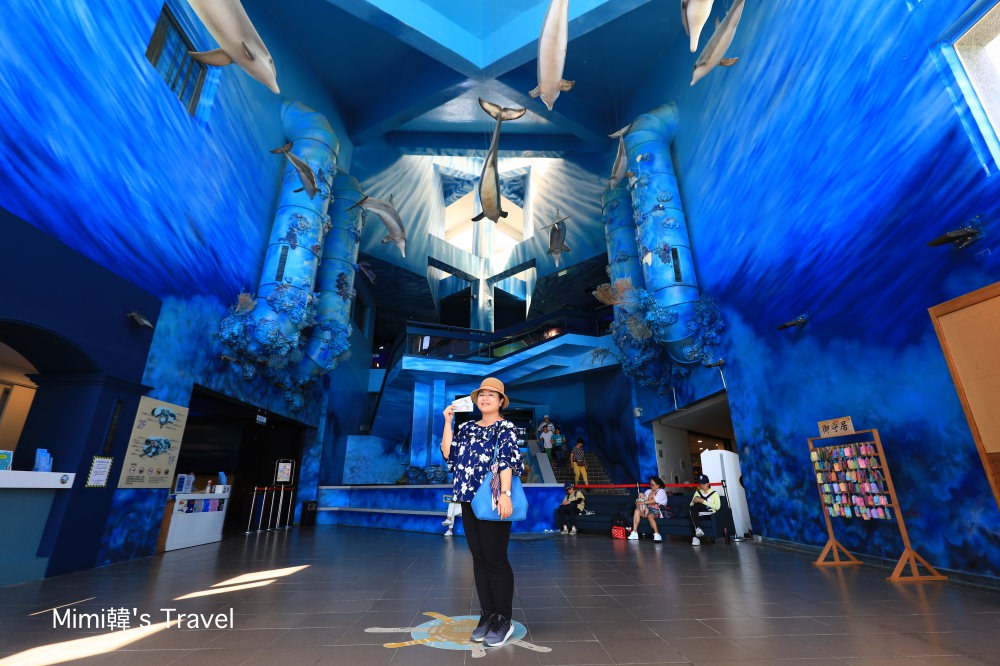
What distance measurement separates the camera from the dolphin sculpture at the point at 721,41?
587cm

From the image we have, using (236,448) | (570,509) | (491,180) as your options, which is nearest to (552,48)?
(491,180)

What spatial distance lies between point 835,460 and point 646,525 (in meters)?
4.19

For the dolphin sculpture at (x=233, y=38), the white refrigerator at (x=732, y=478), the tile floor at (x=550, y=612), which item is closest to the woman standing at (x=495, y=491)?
the tile floor at (x=550, y=612)

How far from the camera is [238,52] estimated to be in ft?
18.3

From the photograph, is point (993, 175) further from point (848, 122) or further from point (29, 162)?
point (29, 162)

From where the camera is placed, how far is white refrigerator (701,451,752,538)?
349 inches

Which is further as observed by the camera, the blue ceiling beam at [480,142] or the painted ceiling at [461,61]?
the blue ceiling beam at [480,142]

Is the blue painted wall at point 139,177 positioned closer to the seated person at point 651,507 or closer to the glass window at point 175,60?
the glass window at point 175,60

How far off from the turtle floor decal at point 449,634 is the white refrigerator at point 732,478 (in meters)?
7.46

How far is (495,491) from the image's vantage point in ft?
8.41

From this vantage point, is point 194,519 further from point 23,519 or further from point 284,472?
point 284,472

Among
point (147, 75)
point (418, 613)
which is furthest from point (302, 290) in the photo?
point (418, 613)

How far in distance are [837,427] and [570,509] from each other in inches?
231

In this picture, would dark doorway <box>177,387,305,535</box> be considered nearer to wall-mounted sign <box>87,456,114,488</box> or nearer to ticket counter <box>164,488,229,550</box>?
ticket counter <box>164,488,229,550</box>
